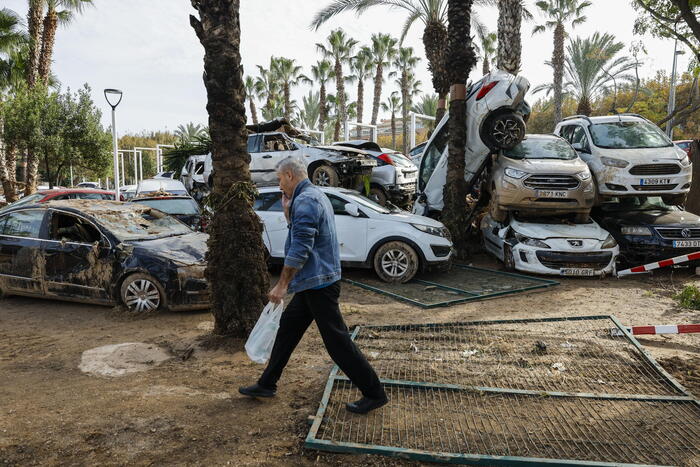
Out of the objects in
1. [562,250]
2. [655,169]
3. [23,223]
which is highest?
[655,169]

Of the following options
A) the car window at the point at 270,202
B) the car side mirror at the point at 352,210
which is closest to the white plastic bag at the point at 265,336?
the car side mirror at the point at 352,210

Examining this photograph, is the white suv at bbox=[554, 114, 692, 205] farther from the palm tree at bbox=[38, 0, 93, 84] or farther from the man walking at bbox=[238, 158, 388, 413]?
the palm tree at bbox=[38, 0, 93, 84]

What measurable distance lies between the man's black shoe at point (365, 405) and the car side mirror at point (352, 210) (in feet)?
16.9

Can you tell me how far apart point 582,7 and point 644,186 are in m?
22.7

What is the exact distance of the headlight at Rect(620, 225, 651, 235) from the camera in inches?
372

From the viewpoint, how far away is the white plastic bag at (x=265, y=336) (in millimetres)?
3758

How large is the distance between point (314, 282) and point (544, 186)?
7.26 meters

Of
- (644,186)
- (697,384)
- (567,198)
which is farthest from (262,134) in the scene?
(697,384)

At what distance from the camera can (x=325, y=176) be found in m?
12.0

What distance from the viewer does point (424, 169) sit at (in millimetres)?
11672

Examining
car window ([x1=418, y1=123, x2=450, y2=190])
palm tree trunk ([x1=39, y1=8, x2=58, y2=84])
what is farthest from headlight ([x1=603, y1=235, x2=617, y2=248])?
palm tree trunk ([x1=39, y1=8, x2=58, y2=84])

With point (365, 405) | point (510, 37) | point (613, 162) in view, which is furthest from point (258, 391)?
point (510, 37)

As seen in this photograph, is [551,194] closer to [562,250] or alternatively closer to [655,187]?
[562,250]

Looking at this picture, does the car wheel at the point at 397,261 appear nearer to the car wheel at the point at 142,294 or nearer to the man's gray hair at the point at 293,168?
the car wheel at the point at 142,294
